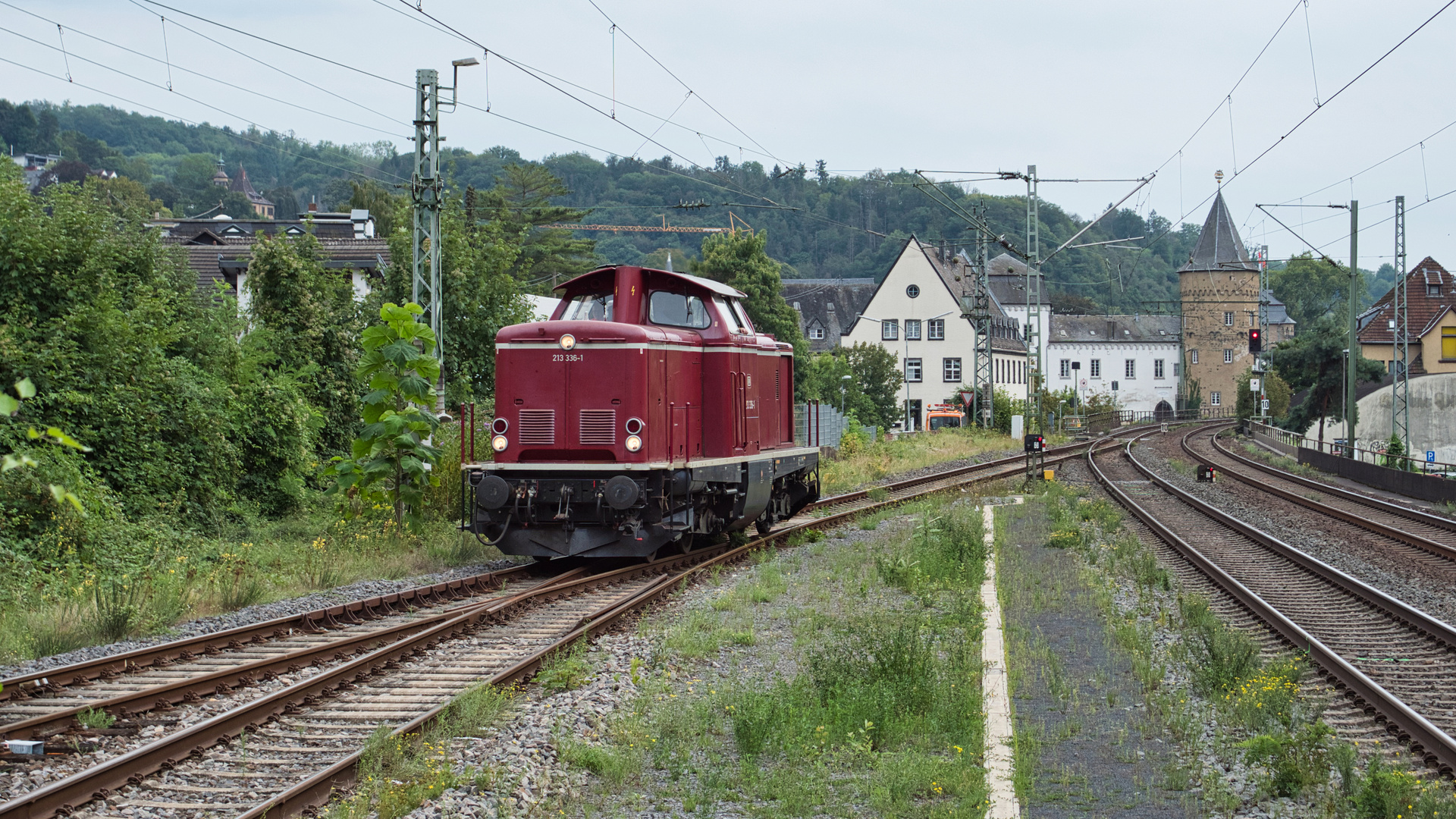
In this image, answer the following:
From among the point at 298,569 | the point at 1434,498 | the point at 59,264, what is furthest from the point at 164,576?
the point at 1434,498

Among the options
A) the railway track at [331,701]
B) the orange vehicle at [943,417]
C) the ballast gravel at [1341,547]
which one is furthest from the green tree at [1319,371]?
the railway track at [331,701]

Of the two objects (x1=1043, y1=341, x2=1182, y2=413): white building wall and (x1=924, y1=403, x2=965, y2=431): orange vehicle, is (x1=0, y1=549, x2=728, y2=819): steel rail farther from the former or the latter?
(x1=1043, y1=341, x2=1182, y2=413): white building wall

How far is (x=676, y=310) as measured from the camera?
580 inches

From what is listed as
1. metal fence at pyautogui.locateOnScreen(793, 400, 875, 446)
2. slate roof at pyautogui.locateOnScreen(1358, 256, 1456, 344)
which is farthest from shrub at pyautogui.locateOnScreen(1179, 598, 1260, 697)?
slate roof at pyautogui.locateOnScreen(1358, 256, 1456, 344)

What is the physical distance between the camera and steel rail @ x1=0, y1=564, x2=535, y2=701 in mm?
8061

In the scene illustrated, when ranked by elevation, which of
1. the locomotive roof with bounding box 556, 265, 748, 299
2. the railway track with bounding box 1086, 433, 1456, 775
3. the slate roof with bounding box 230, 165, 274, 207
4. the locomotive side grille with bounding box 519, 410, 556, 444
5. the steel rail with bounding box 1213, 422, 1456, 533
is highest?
the slate roof with bounding box 230, 165, 274, 207

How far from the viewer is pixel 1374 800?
5.91m

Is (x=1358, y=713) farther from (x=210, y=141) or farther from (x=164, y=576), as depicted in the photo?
(x=210, y=141)

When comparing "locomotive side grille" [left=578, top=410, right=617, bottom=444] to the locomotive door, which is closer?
"locomotive side grille" [left=578, top=410, right=617, bottom=444]

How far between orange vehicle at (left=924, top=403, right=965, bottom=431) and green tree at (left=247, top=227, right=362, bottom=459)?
41.2m

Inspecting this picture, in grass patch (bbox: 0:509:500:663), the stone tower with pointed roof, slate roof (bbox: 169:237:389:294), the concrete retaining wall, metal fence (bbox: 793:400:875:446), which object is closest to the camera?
grass patch (bbox: 0:509:500:663)

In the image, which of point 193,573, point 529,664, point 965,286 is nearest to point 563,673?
point 529,664

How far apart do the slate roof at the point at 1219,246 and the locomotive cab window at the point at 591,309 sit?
90323mm

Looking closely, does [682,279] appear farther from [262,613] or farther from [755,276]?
[755,276]
